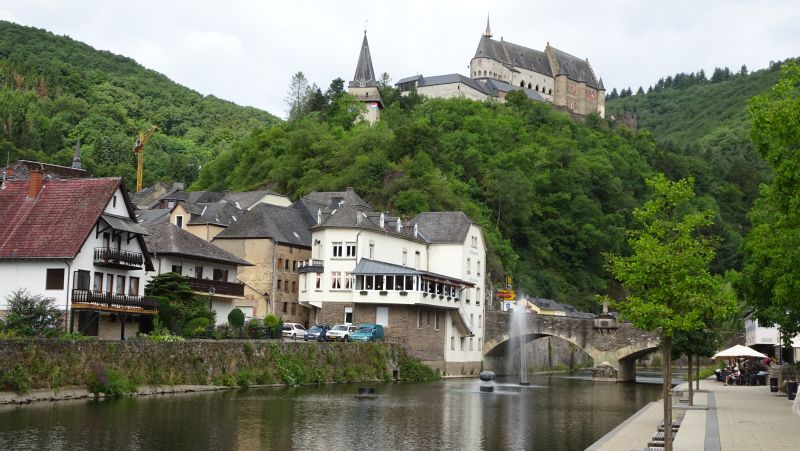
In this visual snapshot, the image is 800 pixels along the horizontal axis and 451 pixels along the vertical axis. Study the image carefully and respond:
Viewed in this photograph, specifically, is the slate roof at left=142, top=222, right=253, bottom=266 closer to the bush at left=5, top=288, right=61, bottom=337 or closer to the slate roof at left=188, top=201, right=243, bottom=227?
the bush at left=5, top=288, right=61, bottom=337

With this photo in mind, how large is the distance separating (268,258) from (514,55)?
125 meters

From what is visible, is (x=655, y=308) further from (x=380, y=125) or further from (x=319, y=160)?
(x=380, y=125)

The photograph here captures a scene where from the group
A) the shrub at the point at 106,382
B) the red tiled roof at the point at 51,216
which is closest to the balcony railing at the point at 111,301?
the red tiled roof at the point at 51,216

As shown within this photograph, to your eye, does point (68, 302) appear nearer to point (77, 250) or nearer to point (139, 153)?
point (77, 250)

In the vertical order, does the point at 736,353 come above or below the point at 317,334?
below

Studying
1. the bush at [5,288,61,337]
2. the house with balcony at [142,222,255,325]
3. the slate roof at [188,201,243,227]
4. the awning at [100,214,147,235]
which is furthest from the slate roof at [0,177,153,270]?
the slate roof at [188,201,243,227]

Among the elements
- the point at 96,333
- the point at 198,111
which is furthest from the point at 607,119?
the point at 96,333

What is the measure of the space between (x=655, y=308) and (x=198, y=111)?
173m

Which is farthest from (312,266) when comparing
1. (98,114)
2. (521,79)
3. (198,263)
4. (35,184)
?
(521,79)

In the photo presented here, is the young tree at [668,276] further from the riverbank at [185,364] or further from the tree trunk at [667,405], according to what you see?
the riverbank at [185,364]

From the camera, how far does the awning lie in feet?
161

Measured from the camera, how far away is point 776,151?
26.6 m

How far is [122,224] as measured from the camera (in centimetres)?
5012

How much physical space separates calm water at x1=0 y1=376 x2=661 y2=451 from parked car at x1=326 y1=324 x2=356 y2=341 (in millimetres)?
11299
